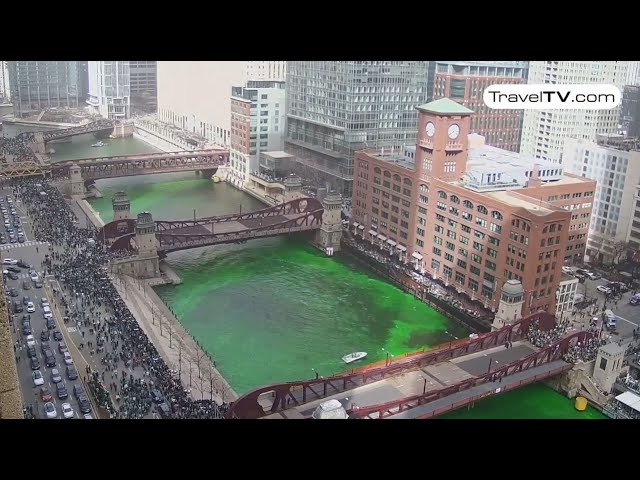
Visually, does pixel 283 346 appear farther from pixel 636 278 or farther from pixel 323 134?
pixel 323 134

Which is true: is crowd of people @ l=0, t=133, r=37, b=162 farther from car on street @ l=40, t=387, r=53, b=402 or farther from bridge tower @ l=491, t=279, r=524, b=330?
bridge tower @ l=491, t=279, r=524, b=330

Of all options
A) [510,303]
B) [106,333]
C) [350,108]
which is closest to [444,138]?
[510,303]

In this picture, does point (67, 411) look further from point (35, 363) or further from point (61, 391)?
point (35, 363)

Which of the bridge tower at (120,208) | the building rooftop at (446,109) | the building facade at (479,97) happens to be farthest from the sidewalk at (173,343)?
the building facade at (479,97)

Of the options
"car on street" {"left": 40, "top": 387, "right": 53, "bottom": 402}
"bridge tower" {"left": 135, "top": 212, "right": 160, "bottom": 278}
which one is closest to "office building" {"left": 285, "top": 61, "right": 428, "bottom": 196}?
"bridge tower" {"left": 135, "top": 212, "right": 160, "bottom": 278}

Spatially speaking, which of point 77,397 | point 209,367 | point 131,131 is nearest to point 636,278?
point 209,367

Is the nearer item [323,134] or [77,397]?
[77,397]
